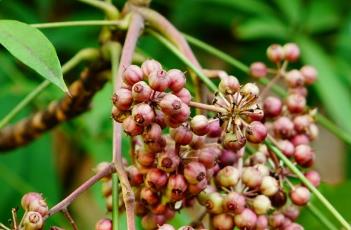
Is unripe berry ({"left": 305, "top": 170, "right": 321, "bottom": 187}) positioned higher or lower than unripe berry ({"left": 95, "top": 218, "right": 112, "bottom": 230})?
higher

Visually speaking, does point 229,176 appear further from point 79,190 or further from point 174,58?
point 174,58

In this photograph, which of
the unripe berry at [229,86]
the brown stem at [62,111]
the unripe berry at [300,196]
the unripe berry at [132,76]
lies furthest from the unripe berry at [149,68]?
the brown stem at [62,111]

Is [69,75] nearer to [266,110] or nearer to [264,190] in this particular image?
A: [266,110]

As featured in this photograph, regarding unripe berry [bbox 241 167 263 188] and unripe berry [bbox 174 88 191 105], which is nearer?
unripe berry [bbox 174 88 191 105]

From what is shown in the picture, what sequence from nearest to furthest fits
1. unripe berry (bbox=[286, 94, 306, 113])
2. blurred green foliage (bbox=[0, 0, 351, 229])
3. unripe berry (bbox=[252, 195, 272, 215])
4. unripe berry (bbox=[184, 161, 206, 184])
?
unripe berry (bbox=[184, 161, 206, 184]) → unripe berry (bbox=[252, 195, 272, 215]) → unripe berry (bbox=[286, 94, 306, 113]) → blurred green foliage (bbox=[0, 0, 351, 229])

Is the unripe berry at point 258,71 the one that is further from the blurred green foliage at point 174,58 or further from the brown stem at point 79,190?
the brown stem at point 79,190

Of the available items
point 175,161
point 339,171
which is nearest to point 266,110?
point 175,161

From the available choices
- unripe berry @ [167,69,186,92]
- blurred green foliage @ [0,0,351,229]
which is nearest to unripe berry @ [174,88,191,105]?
unripe berry @ [167,69,186,92]

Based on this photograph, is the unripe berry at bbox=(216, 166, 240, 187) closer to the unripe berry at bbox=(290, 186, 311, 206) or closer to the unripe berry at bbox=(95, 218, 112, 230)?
the unripe berry at bbox=(290, 186, 311, 206)
